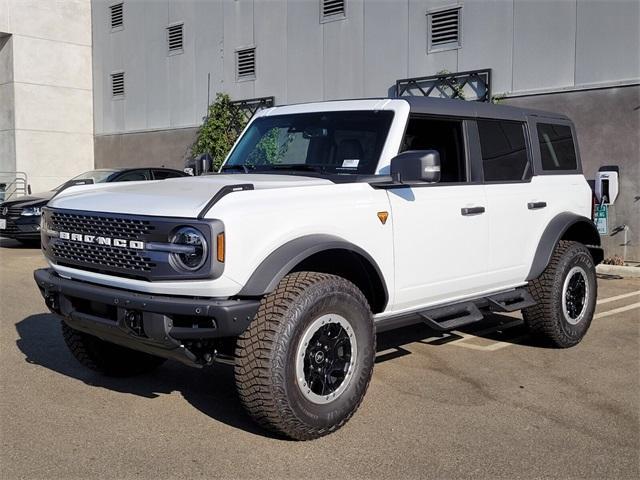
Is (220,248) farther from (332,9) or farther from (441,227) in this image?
(332,9)

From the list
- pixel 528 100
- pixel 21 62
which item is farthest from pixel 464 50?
pixel 21 62

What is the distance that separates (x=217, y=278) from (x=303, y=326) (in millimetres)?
578

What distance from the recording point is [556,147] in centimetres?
646

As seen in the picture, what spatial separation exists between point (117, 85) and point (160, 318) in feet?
67.3

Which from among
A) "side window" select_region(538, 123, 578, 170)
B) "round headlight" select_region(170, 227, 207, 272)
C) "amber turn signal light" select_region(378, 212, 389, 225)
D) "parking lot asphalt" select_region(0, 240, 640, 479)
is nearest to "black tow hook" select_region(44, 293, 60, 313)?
"parking lot asphalt" select_region(0, 240, 640, 479)

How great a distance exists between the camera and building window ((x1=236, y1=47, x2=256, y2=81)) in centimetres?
1808

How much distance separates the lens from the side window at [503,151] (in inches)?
→ 221

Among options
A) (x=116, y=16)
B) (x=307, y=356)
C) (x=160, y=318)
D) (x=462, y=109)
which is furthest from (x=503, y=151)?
(x=116, y=16)

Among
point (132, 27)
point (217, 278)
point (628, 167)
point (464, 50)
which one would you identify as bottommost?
point (217, 278)

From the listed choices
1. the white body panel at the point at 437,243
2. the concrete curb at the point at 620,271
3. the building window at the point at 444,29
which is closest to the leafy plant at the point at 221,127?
the building window at the point at 444,29

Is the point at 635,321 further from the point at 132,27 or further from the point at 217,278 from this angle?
the point at 132,27

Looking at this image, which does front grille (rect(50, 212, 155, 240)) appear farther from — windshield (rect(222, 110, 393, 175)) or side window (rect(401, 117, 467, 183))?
side window (rect(401, 117, 467, 183))

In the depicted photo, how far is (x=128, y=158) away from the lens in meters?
22.5

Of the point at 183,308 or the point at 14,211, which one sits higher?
the point at 14,211
